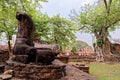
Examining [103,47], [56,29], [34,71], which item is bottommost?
[34,71]

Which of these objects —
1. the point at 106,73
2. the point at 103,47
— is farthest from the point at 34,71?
the point at 103,47

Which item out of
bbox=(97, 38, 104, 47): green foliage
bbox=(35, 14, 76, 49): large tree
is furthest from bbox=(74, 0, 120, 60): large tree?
Result: bbox=(35, 14, 76, 49): large tree

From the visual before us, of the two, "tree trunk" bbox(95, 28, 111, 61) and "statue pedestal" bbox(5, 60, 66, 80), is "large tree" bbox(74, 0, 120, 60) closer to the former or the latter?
"tree trunk" bbox(95, 28, 111, 61)

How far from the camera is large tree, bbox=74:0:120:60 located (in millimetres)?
24938

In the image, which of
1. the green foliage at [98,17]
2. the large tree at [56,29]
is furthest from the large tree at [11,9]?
the green foliage at [98,17]

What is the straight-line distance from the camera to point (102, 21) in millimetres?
Answer: 24656

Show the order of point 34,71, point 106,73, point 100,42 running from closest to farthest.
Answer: point 34,71 < point 106,73 < point 100,42

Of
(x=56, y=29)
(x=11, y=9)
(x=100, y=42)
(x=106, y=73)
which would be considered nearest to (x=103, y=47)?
(x=100, y=42)

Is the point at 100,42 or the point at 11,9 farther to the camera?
the point at 100,42

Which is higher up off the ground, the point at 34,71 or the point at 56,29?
the point at 56,29

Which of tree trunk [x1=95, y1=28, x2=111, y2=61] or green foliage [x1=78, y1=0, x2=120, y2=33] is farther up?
green foliage [x1=78, y1=0, x2=120, y2=33]

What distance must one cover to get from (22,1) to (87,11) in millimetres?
13551

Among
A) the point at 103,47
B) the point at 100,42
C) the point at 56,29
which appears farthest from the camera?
the point at 103,47

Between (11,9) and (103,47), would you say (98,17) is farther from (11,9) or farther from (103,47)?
(11,9)
